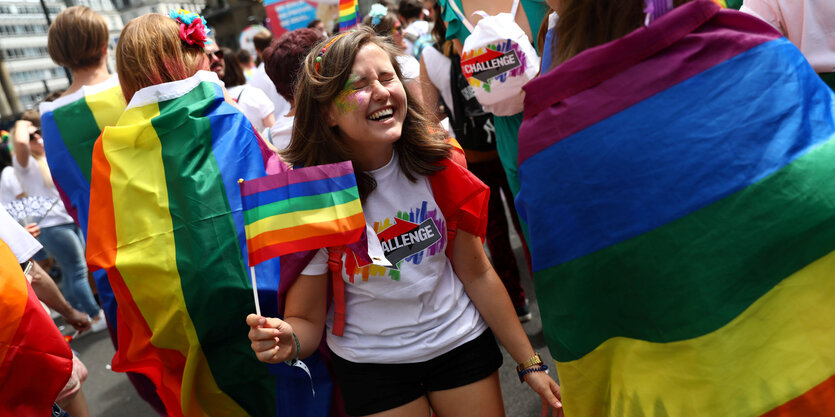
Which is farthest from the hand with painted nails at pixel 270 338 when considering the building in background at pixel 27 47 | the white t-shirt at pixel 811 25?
the building in background at pixel 27 47

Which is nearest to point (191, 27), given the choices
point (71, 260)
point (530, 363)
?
point (530, 363)

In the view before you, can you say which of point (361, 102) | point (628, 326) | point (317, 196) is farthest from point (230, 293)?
point (628, 326)

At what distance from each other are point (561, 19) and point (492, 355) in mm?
1151

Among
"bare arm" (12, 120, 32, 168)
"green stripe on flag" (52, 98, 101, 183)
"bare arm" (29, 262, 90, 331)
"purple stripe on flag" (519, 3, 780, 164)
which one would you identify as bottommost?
"bare arm" (12, 120, 32, 168)

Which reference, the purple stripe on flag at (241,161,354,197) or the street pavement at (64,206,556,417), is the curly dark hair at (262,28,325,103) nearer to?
the purple stripe on flag at (241,161,354,197)

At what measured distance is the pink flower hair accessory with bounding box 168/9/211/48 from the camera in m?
2.95

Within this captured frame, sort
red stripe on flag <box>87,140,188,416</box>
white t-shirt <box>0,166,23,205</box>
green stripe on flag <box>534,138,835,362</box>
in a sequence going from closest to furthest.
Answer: green stripe on flag <box>534,138,835,362</box>, red stripe on flag <box>87,140,188,416</box>, white t-shirt <box>0,166,23,205</box>

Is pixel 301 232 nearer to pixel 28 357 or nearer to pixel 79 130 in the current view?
pixel 28 357

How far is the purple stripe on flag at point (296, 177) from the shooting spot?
6.66 feet

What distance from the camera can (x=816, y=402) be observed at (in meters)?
1.44

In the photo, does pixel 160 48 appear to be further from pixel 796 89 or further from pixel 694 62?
pixel 796 89

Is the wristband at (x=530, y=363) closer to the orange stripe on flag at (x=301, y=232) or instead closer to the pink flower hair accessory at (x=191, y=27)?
the orange stripe on flag at (x=301, y=232)

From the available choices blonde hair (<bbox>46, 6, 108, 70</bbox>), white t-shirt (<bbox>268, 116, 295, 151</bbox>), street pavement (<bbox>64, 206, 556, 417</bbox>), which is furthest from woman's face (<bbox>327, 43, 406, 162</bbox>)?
blonde hair (<bbox>46, 6, 108, 70</bbox>)

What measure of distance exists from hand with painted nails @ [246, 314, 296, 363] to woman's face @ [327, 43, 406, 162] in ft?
2.05
